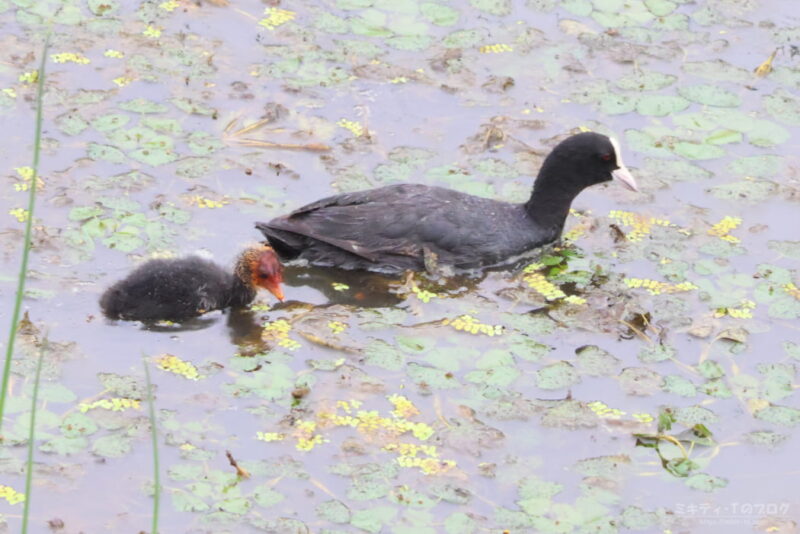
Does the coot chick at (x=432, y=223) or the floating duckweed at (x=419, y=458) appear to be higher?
the coot chick at (x=432, y=223)

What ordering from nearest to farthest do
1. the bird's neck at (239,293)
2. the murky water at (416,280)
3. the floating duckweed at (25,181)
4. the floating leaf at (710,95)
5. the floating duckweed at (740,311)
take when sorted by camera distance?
1. the murky water at (416,280)
2. the bird's neck at (239,293)
3. the floating duckweed at (740,311)
4. the floating duckweed at (25,181)
5. the floating leaf at (710,95)

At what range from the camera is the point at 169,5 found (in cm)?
999

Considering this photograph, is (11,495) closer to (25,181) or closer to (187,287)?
(187,287)

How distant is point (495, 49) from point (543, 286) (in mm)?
2583

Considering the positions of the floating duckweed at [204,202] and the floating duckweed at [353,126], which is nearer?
the floating duckweed at [204,202]

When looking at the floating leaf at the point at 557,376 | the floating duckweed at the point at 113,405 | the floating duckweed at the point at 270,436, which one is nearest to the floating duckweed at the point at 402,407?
the floating duckweed at the point at 270,436

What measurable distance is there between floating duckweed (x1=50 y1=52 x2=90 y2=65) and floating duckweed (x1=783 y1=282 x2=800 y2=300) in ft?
15.3

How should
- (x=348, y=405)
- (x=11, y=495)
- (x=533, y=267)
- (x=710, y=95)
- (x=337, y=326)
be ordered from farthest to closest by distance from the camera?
(x=710, y=95)
(x=533, y=267)
(x=337, y=326)
(x=348, y=405)
(x=11, y=495)

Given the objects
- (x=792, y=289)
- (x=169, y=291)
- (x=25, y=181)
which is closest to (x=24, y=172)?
(x=25, y=181)

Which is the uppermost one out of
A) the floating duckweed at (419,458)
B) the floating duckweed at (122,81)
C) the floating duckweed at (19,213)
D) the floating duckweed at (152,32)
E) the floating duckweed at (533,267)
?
the floating duckweed at (152,32)

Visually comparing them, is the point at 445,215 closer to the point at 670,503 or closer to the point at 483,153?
the point at 483,153

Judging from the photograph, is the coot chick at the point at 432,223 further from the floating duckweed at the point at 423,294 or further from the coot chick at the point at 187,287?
the coot chick at the point at 187,287

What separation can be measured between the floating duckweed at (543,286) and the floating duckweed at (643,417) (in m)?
1.13

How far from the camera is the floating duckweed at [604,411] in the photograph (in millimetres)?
6832
